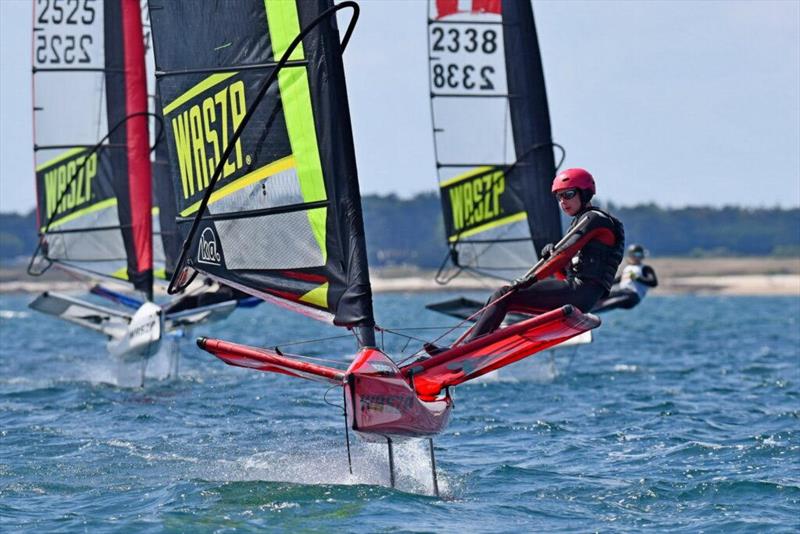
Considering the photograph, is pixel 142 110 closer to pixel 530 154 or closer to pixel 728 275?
pixel 530 154

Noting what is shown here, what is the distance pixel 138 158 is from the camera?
16469mm

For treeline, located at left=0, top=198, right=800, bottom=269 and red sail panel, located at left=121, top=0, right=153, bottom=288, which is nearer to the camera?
red sail panel, located at left=121, top=0, right=153, bottom=288

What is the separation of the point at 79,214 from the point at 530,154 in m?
5.71

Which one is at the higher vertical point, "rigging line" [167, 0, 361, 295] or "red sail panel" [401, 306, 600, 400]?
"rigging line" [167, 0, 361, 295]

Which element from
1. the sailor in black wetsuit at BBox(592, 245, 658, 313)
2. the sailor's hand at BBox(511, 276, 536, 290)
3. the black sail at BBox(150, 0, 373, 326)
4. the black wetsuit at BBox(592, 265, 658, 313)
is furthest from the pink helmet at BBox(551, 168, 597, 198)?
the sailor in black wetsuit at BBox(592, 245, 658, 313)

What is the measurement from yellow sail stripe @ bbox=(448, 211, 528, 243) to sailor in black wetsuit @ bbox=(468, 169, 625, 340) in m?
8.89

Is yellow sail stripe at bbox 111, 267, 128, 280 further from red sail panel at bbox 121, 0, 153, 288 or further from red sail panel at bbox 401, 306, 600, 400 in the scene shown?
red sail panel at bbox 401, 306, 600, 400

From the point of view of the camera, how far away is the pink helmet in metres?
8.41

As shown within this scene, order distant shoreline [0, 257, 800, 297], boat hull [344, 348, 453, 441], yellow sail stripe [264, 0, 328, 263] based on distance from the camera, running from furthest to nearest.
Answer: distant shoreline [0, 257, 800, 297]
yellow sail stripe [264, 0, 328, 263]
boat hull [344, 348, 453, 441]

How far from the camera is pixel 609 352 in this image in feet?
72.6

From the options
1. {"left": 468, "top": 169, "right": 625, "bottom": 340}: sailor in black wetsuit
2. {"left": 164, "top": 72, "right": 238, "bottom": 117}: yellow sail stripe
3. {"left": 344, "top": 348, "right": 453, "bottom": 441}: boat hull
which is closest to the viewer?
{"left": 344, "top": 348, "right": 453, "bottom": 441}: boat hull

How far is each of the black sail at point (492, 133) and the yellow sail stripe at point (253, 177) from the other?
354 inches

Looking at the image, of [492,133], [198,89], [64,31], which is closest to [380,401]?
[198,89]

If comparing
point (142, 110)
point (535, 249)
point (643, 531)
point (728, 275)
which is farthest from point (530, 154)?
point (728, 275)
